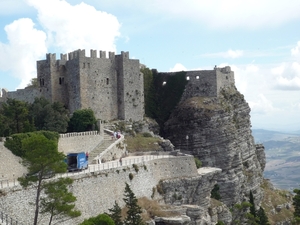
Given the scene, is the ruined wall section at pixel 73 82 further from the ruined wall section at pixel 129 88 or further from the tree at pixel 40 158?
the tree at pixel 40 158

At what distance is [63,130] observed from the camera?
51281 millimetres

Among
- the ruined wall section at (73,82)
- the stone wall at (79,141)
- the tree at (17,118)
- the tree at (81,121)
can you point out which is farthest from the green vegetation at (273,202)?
the tree at (17,118)

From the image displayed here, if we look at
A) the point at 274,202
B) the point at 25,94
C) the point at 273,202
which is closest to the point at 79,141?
the point at 25,94

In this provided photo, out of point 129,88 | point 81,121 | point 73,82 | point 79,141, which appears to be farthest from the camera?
point 129,88

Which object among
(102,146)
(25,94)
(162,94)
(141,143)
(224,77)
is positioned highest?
(224,77)

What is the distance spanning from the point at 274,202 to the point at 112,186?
38669 millimetres

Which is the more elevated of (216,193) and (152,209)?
(152,209)

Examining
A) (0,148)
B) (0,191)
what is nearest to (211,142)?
(0,148)

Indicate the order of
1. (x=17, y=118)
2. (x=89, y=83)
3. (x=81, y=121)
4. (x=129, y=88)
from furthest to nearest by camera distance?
(x=129, y=88), (x=89, y=83), (x=81, y=121), (x=17, y=118)

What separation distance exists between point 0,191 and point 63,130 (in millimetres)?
20838

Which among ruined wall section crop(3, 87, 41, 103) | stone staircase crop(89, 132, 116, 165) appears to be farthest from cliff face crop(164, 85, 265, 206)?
ruined wall section crop(3, 87, 41, 103)

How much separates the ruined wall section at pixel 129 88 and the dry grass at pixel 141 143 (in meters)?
4.50

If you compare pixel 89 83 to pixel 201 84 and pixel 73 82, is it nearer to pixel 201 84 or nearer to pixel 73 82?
pixel 73 82

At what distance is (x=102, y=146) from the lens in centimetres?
5206
